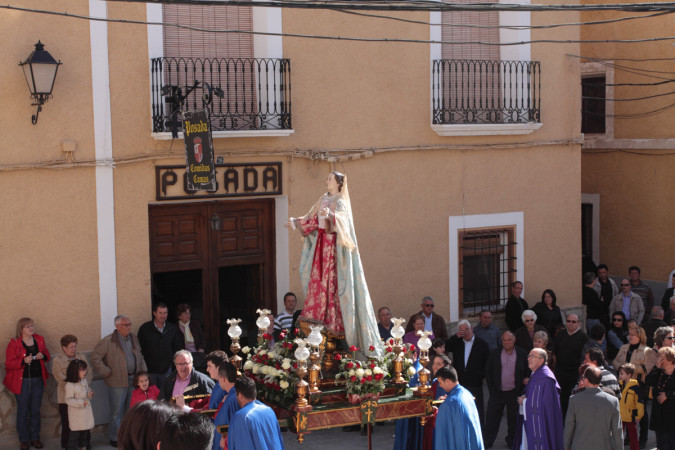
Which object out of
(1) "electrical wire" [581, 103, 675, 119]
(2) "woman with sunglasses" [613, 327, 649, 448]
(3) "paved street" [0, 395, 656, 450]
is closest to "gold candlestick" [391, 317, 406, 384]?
(3) "paved street" [0, 395, 656, 450]

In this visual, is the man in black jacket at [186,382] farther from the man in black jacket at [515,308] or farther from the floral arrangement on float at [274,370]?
the man in black jacket at [515,308]

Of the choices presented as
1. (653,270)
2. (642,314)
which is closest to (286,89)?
(642,314)

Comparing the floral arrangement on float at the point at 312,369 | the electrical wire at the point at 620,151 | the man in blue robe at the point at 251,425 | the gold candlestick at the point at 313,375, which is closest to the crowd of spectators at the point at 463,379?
the man in blue robe at the point at 251,425

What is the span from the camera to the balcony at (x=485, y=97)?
45.6 feet

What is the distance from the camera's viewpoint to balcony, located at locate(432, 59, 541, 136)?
45.6 feet

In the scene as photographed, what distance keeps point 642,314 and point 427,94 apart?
502cm

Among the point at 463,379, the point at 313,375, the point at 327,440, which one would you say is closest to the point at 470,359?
the point at 463,379

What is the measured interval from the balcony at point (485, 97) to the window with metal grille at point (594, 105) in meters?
4.53

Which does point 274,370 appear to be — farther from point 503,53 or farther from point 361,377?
point 503,53

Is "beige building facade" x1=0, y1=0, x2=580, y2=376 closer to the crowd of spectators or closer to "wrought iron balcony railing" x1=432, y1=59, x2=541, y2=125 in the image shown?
"wrought iron balcony railing" x1=432, y1=59, x2=541, y2=125

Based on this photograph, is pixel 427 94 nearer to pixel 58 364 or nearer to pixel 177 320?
pixel 177 320

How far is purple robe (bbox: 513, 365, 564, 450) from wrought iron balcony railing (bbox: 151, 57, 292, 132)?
16.4ft

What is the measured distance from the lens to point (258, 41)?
42.1 ft

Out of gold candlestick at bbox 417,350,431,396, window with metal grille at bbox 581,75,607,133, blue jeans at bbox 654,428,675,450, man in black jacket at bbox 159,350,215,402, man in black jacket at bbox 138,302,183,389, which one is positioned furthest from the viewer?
window with metal grille at bbox 581,75,607,133
